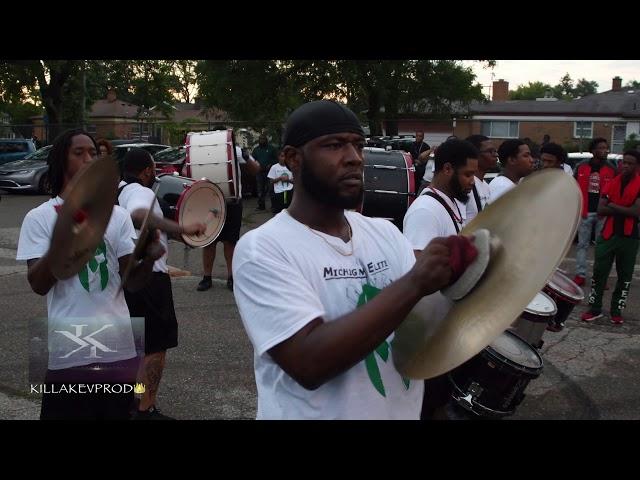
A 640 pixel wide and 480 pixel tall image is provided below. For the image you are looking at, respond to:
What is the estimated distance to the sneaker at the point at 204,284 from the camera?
8.91m

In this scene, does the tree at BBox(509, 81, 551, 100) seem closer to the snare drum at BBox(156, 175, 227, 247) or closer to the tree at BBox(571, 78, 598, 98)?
the tree at BBox(571, 78, 598, 98)

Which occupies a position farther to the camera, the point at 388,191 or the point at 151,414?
the point at 388,191

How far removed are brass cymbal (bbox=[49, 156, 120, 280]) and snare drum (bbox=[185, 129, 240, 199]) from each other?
255 inches

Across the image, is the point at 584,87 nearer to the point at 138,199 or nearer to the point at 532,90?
the point at 532,90

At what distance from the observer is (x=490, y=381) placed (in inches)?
144

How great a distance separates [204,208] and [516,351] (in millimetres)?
3454

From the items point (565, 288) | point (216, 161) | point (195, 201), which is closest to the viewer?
point (565, 288)

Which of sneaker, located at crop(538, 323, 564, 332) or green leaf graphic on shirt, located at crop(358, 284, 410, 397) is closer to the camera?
green leaf graphic on shirt, located at crop(358, 284, 410, 397)

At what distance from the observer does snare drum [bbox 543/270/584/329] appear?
192 inches

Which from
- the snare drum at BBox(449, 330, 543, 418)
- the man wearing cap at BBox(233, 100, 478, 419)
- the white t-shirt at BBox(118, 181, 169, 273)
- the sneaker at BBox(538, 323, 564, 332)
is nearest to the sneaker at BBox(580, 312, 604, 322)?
the sneaker at BBox(538, 323, 564, 332)

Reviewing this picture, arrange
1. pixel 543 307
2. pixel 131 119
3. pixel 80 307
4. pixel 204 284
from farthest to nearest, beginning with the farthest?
pixel 131 119 < pixel 204 284 < pixel 543 307 < pixel 80 307

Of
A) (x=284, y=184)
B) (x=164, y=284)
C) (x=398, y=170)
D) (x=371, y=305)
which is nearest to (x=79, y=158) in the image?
(x=164, y=284)

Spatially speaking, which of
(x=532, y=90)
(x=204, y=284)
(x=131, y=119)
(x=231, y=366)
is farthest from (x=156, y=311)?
(x=532, y=90)

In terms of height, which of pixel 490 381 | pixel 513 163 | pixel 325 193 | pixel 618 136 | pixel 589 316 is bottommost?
pixel 589 316
